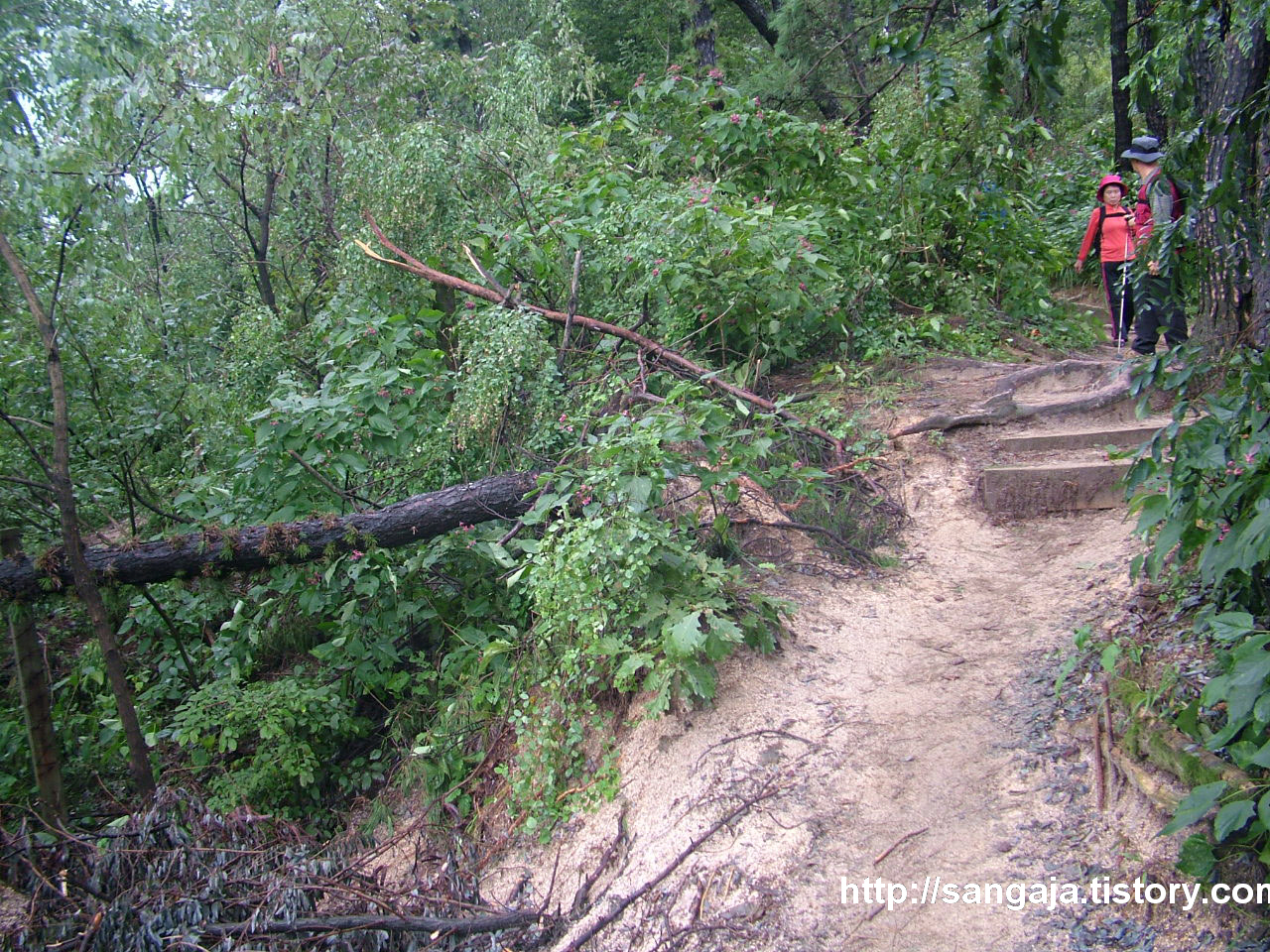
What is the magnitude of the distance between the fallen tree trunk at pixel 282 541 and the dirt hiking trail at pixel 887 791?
188 centimetres

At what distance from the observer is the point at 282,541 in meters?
5.31

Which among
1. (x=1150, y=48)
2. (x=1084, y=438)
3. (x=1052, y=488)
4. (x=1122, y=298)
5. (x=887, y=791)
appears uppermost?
Result: (x=1150, y=48)

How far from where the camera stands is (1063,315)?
25.7 feet

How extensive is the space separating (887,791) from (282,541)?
145 inches

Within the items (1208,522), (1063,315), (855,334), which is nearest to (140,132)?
(855,334)

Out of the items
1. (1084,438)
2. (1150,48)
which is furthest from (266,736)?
(1150,48)

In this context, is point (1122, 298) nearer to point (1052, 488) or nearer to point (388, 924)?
point (1052, 488)

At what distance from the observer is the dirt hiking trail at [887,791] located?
304 centimetres

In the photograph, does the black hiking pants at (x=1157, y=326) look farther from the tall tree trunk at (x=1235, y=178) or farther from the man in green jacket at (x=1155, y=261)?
the tall tree trunk at (x=1235, y=178)

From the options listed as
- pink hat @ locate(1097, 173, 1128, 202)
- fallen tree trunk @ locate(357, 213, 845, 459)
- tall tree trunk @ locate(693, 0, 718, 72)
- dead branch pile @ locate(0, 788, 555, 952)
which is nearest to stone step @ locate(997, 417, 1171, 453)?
fallen tree trunk @ locate(357, 213, 845, 459)

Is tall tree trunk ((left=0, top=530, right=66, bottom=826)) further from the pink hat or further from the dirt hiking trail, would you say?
the pink hat

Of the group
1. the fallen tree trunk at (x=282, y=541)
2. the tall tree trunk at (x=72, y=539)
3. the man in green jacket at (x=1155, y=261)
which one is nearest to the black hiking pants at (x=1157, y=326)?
the man in green jacket at (x=1155, y=261)

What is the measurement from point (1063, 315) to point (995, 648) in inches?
183

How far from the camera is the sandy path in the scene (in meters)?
3.19
